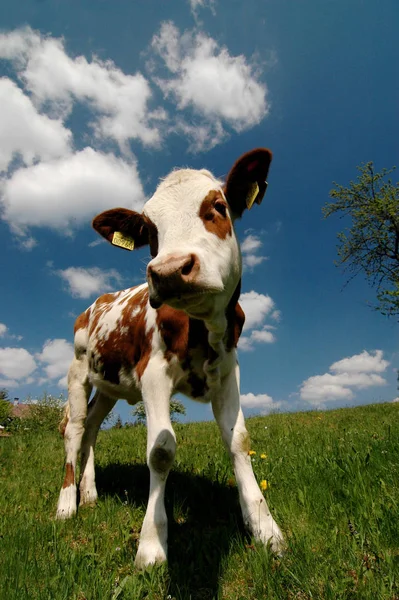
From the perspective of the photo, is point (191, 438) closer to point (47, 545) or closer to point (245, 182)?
point (47, 545)

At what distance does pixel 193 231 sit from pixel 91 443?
4209 millimetres

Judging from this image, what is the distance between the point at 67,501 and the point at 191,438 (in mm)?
3651

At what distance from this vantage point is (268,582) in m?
2.71

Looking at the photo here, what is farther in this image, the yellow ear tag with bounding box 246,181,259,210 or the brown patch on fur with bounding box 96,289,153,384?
the brown patch on fur with bounding box 96,289,153,384

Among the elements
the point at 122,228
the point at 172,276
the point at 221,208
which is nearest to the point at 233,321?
the point at 221,208

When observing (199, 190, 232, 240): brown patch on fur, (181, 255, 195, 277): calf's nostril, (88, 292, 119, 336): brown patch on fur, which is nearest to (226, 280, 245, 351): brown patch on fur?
(199, 190, 232, 240): brown patch on fur

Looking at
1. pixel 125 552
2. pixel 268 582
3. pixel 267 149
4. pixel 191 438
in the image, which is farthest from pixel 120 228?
pixel 191 438

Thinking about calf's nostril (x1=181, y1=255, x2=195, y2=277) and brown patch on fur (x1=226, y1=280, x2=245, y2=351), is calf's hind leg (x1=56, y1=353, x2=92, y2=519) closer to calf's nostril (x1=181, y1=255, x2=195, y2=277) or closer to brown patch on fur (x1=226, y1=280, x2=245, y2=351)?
brown patch on fur (x1=226, y1=280, x2=245, y2=351)

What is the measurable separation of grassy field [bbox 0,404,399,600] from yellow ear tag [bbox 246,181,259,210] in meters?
2.59

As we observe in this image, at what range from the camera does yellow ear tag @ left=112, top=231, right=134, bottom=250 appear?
4.28 meters

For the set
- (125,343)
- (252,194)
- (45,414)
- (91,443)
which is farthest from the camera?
(45,414)

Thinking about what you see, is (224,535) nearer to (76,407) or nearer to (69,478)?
(69,478)

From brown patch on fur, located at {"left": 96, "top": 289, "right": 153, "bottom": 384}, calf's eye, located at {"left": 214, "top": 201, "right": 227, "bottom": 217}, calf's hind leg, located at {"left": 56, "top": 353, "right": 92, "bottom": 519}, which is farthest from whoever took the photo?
calf's hind leg, located at {"left": 56, "top": 353, "right": 92, "bottom": 519}

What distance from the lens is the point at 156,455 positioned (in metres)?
3.58
